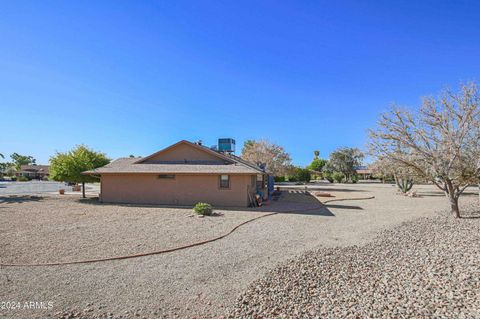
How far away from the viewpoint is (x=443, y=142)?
1181cm

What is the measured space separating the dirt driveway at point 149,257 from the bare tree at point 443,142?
3.20 metres

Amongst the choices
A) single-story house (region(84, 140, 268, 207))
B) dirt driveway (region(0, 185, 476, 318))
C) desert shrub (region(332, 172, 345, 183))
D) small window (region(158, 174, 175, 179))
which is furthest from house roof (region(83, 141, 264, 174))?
desert shrub (region(332, 172, 345, 183))

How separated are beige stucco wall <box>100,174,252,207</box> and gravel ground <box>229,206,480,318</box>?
10.2 meters

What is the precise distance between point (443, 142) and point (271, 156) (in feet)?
92.6

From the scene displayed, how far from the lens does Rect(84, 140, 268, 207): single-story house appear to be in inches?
672

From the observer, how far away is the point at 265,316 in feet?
13.4

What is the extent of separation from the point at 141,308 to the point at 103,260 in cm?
289

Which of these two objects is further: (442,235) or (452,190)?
(452,190)

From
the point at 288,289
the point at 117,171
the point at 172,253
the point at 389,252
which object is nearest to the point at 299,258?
the point at 288,289

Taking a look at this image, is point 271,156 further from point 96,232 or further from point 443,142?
point 96,232

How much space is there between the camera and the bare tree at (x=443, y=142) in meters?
11.5

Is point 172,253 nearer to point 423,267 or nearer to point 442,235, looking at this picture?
point 423,267

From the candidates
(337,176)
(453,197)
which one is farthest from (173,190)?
(337,176)

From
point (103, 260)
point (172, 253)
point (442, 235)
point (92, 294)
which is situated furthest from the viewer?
point (442, 235)
